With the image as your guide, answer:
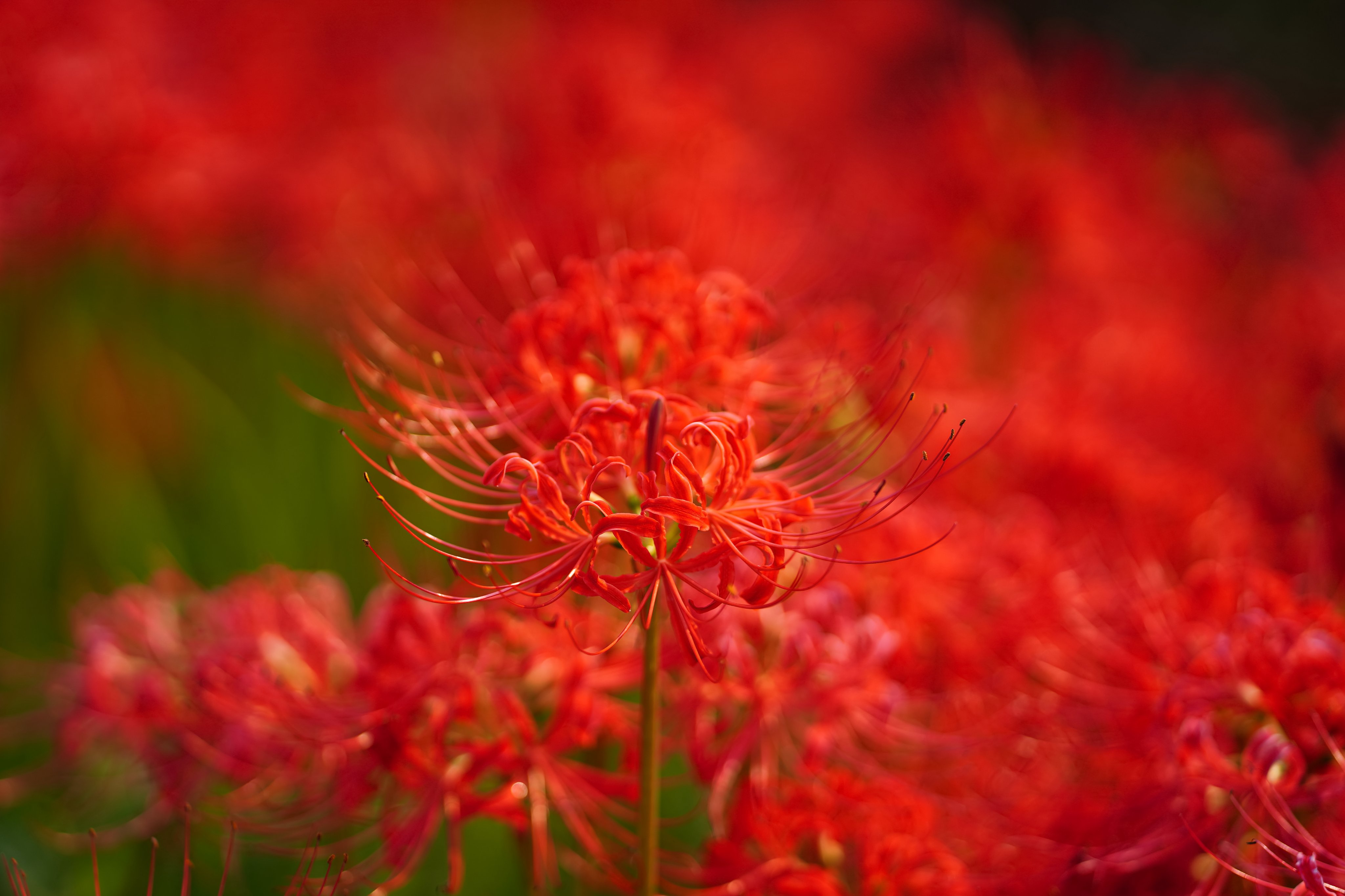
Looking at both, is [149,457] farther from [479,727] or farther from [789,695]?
[789,695]

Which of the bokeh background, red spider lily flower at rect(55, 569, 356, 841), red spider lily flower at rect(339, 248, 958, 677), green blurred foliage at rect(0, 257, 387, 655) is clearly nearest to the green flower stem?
red spider lily flower at rect(339, 248, 958, 677)

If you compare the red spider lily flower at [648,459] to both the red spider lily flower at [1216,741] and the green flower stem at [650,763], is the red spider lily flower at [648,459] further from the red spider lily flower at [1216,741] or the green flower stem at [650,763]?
the red spider lily flower at [1216,741]

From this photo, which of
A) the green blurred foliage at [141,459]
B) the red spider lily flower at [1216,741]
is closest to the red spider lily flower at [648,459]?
the red spider lily flower at [1216,741]

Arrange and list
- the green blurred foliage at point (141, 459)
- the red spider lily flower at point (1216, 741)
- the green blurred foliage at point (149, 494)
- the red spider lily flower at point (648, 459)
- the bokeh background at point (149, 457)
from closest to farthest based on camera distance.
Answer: the red spider lily flower at point (648, 459)
the red spider lily flower at point (1216, 741)
the green blurred foliage at point (149, 494)
the bokeh background at point (149, 457)
the green blurred foliage at point (141, 459)

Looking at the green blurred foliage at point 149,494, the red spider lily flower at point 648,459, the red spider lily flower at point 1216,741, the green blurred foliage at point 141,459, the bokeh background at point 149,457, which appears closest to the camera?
the red spider lily flower at point 648,459

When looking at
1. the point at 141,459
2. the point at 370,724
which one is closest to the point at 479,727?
the point at 370,724

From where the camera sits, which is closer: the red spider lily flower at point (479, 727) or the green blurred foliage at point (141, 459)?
the red spider lily flower at point (479, 727)
